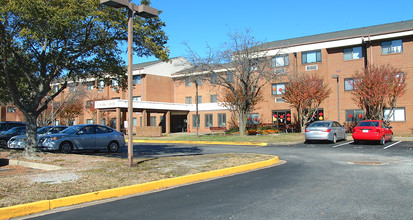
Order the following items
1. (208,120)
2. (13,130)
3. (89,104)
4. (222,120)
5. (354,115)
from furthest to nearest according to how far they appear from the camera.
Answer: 1. (89,104)
2. (208,120)
3. (222,120)
4. (354,115)
5. (13,130)

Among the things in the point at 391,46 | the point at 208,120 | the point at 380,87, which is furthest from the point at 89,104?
the point at 391,46

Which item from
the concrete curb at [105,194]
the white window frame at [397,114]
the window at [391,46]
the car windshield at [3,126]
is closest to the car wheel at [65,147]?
the concrete curb at [105,194]

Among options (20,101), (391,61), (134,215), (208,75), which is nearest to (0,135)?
(20,101)

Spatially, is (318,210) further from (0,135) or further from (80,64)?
(0,135)

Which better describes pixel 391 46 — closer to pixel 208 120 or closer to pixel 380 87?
pixel 380 87

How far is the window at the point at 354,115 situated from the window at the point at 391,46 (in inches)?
226

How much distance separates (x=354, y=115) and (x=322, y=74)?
5028mm

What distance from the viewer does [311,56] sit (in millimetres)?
34125

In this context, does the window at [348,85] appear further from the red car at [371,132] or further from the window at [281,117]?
the red car at [371,132]

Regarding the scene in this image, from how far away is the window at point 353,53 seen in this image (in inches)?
1236

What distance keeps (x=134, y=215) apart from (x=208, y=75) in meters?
22.9

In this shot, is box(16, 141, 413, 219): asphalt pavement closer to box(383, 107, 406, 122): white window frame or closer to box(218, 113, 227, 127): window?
box(383, 107, 406, 122): white window frame

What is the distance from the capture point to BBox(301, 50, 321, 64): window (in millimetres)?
33688

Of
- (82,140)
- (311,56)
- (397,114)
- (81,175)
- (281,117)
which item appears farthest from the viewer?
(281,117)
